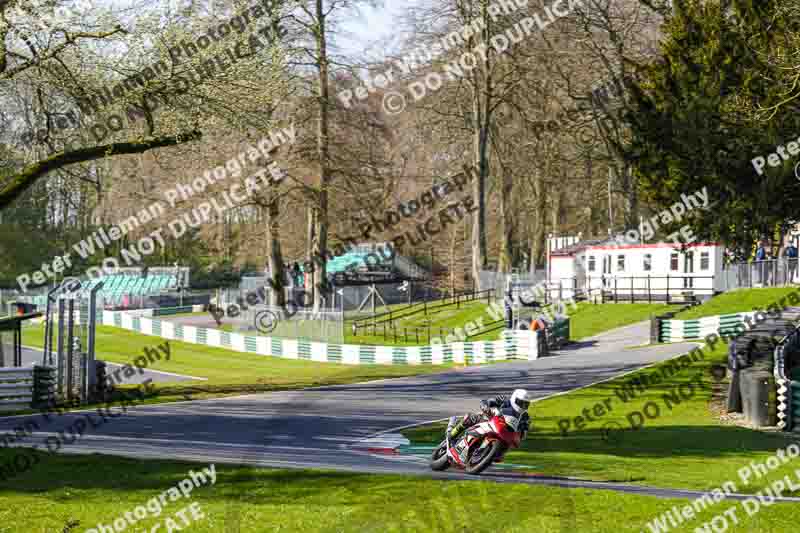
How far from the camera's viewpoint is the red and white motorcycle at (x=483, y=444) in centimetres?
1160

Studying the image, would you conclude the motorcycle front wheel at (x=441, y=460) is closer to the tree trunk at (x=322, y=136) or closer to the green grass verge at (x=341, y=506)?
the green grass verge at (x=341, y=506)

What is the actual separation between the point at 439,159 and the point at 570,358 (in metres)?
32.1

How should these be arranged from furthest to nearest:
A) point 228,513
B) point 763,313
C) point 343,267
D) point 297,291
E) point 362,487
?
point 343,267 → point 297,291 → point 763,313 → point 362,487 → point 228,513

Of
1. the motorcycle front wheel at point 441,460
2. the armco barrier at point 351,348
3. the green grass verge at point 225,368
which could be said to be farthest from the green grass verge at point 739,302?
the motorcycle front wheel at point 441,460

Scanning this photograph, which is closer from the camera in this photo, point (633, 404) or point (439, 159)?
point (633, 404)

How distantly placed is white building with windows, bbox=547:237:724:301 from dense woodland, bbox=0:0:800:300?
10.9 ft

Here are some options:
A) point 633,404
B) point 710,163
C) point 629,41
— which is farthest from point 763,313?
point 629,41

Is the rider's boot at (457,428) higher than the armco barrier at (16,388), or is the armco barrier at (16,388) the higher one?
the rider's boot at (457,428)

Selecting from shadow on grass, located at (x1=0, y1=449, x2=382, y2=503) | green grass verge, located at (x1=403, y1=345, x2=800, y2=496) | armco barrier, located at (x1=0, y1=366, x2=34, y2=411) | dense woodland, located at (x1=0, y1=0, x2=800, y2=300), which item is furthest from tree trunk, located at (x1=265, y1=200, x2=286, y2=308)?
shadow on grass, located at (x1=0, y1=449, x2=382, y2=503)

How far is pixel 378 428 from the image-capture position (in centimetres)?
1900

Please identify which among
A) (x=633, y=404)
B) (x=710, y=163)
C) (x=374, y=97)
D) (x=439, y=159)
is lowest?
(x=633, y=404)

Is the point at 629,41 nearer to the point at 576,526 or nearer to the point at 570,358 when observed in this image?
the point at 570,358

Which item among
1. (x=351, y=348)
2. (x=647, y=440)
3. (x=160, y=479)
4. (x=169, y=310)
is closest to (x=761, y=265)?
(x=351, y=348)

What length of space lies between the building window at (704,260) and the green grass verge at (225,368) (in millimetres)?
16206
